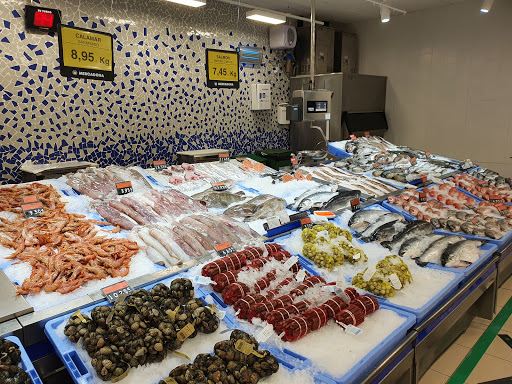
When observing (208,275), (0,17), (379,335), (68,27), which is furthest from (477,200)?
(0,17)

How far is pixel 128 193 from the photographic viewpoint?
3373mm

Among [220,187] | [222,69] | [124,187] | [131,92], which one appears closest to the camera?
[124,187]

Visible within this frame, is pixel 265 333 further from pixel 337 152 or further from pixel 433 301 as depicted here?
pixel 337 152

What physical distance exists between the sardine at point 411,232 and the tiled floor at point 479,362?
99cm

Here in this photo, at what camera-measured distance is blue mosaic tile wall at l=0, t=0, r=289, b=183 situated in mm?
4699

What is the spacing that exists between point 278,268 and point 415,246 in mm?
1148

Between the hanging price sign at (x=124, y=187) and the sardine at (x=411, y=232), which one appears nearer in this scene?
the sardine at (x=411, y=232)

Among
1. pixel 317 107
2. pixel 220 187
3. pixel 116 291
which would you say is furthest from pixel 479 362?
pixel 317 107

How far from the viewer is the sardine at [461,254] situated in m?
2.56

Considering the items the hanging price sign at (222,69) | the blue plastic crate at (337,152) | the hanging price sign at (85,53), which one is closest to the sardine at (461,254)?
the blue plastic crate at (337,152)

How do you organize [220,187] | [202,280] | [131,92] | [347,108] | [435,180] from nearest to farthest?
[202,280]
[220,187]
[435,180]
[131,92]
[347,108]

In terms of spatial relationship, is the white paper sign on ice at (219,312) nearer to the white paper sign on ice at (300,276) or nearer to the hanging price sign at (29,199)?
the white paper sign on ice at (300,276)

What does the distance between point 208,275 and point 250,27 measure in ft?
21.0

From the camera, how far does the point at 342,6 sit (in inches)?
289
